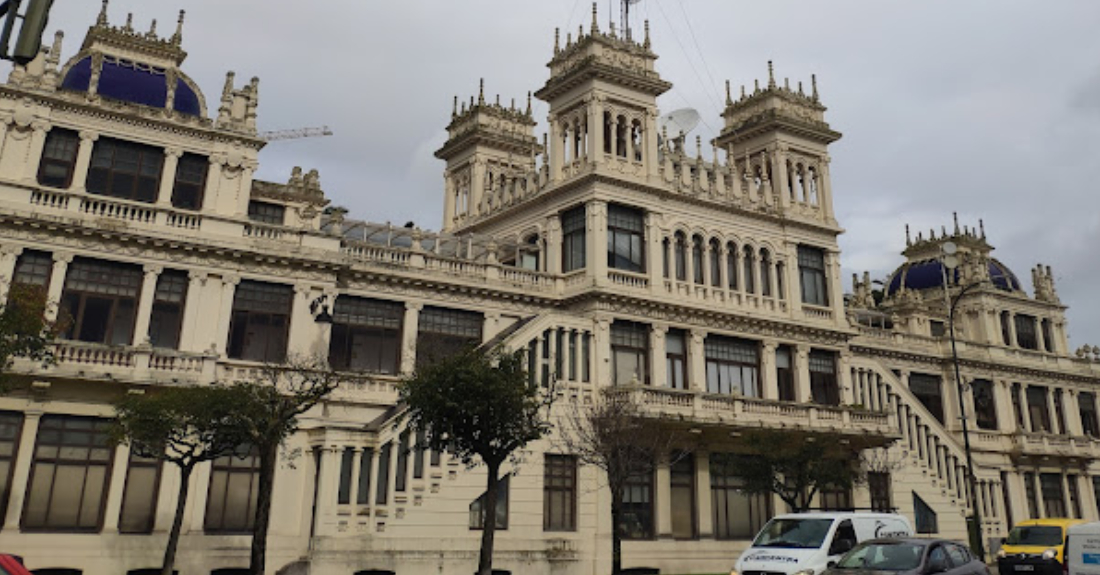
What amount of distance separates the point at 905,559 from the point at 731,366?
84.9ft

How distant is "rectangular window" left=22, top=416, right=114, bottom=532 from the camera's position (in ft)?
91.0

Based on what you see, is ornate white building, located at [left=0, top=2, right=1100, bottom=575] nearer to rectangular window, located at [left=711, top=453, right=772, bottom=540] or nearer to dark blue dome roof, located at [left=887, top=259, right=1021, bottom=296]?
rectangular window, located at [left=711, top=453, right=772, bottom=540]

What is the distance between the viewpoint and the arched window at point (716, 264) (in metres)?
42.4

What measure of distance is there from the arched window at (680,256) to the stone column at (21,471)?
26.7 meters

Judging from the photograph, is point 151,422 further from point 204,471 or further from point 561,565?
point 561,565

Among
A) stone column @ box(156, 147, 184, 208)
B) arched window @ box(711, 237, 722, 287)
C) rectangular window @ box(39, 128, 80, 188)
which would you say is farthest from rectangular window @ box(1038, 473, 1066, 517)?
rectangular window @ box(39, 128, 80, 188)

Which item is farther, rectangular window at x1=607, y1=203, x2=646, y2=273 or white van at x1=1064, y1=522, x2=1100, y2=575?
rectangular window at x1=607, y1=203, x2=646, y2=273

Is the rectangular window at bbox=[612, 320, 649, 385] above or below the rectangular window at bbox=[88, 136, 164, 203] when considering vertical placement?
below

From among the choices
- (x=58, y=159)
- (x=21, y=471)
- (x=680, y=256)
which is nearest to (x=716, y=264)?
(x=680, y=256)

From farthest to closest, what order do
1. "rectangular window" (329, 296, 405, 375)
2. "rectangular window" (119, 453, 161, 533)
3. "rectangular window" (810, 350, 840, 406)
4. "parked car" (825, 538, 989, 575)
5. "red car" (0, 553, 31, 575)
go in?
"rectangular window" (810, 350, 840, 406), "rectangular window" (329, 296, 405, 375), "rectangular window" (119, 453, 161, 533), "parked car" (825, 538, 989, 575), "red car" (0, 553, 31, 575)

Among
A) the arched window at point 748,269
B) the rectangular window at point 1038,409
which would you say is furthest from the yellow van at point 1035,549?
the rectangular window at point 1038,409

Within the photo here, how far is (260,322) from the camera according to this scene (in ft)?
107

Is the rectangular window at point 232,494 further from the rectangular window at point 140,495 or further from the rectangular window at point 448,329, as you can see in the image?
the rectangular window at point 448,329

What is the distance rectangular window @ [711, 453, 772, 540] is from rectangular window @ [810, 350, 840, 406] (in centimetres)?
733
